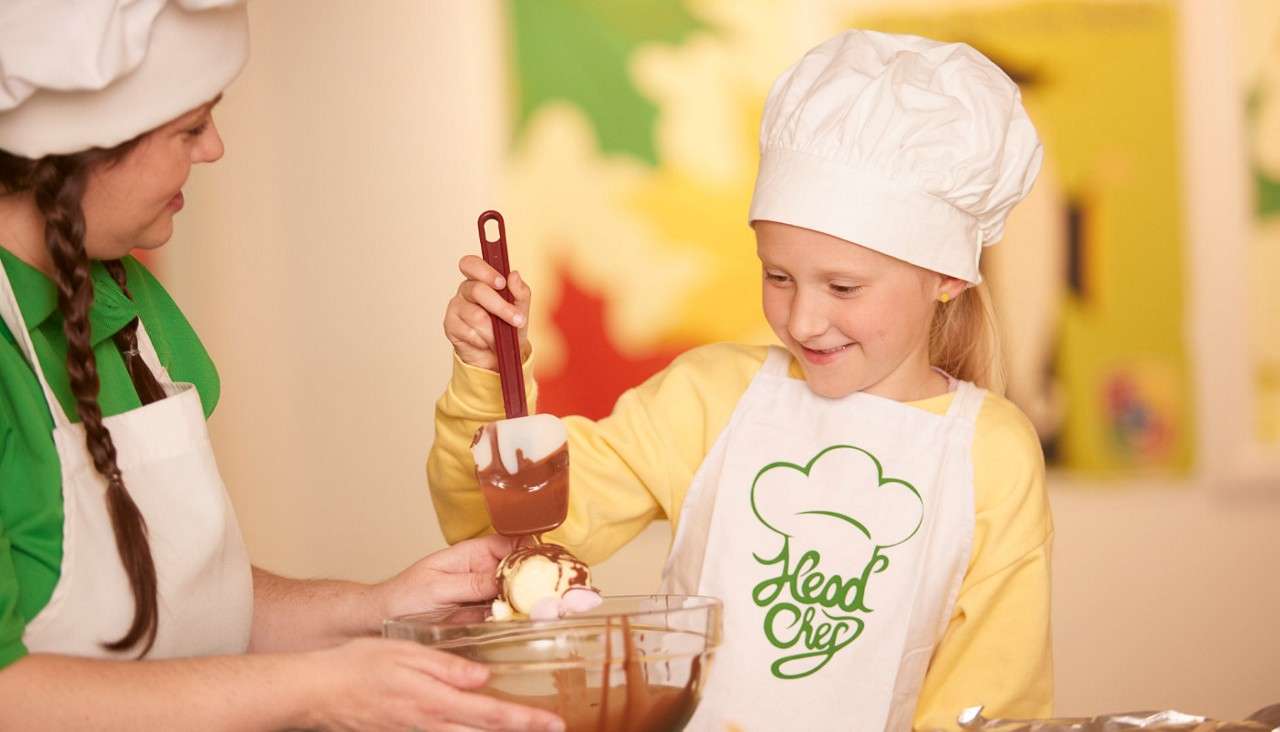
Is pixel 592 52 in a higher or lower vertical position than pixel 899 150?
higher

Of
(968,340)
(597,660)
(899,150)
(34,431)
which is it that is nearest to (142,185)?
(34,431)

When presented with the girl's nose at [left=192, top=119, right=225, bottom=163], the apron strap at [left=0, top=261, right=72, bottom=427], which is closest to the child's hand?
the girl's nose at [left=192, top=119, right=225, bottom=163]

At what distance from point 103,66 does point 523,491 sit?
509 mm

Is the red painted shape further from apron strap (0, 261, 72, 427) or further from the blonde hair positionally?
apron strap (0, 261, 72, 427)

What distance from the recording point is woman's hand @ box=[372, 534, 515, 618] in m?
1.42

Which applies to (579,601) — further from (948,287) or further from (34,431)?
(948,287)

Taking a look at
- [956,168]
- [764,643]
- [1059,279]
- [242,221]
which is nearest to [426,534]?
[242,221]

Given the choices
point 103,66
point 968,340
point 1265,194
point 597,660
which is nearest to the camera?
point 597,660

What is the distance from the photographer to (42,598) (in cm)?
111

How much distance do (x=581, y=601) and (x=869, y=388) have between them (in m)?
0.57

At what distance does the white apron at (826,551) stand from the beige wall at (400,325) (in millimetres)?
1501

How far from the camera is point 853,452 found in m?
1.52

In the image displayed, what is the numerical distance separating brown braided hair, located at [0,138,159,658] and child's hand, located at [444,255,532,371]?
1.13 ft

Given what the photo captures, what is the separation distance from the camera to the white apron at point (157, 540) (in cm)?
113
